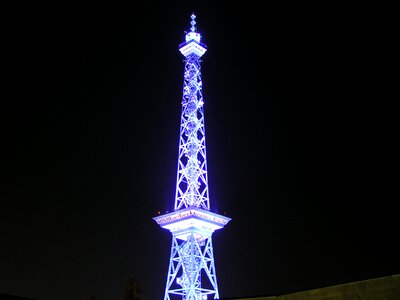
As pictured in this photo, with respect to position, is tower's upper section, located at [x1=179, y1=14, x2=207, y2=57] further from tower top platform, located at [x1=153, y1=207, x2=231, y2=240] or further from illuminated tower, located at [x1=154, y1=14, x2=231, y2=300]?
tower top platform, located at [x1=153, y1=207, x2=231, y2=240]

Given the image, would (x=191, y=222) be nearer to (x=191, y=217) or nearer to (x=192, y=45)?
(x=191, y=217)

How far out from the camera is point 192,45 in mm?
76938

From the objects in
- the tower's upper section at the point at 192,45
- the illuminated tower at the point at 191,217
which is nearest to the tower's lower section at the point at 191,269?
the illuminated tower at the point at 191,217

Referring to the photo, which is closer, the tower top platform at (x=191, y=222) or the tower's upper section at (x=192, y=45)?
the tower top platform at (x=191, y=222)

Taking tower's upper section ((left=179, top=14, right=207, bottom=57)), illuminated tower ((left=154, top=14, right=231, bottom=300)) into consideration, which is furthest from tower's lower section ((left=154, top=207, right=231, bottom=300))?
tower's upper section ((left=179, top=14, right=207, bottom=57))

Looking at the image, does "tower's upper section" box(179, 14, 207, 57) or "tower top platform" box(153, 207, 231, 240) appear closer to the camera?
"tower top platform" box(153, 207, 231, 240)

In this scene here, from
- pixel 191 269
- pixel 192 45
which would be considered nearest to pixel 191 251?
pixel 191 269

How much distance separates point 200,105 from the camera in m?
74.8

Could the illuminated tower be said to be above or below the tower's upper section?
below

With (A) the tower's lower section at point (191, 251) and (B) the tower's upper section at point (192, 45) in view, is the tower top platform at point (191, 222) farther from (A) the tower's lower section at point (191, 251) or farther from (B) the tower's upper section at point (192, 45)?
(B) the tower's upper section at point (192, 45)

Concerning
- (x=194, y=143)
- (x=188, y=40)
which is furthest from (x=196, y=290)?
(x=188, y=40)

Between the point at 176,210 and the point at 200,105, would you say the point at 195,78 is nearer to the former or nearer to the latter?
the point at 200,105

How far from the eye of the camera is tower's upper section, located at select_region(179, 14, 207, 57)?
7705 cm

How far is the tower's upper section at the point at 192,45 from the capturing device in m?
77.1
